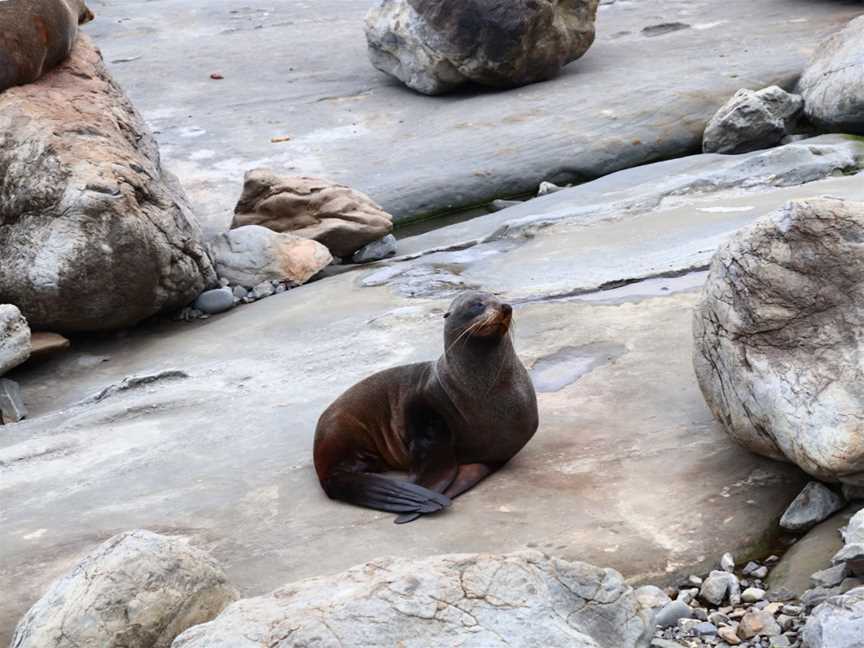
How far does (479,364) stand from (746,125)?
6.56 meters

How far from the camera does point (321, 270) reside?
397 inches

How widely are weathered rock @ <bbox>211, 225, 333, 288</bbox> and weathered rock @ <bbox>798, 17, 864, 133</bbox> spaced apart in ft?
14.8

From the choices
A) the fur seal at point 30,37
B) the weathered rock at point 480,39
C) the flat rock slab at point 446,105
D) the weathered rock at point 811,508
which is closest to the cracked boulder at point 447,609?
the weathered rock at point 811,508

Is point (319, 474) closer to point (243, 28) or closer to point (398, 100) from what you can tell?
point (398, 100)

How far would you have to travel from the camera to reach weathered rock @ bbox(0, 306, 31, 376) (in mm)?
8406

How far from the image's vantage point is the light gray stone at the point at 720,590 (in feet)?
15.0

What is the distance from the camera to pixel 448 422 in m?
5.78

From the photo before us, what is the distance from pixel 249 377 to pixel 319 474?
1.91 m

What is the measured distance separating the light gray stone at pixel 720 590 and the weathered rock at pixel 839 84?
766 centimetres

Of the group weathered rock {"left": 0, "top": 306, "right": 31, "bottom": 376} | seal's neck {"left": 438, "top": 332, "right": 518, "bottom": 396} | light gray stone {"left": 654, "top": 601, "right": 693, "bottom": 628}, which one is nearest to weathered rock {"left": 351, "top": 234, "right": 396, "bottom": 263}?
weathered rock {"left": 0, "top": 306, "right": 31, "bottom": 376}

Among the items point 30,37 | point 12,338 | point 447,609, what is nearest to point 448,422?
point 447,609

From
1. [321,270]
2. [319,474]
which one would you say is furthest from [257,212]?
[319,474]

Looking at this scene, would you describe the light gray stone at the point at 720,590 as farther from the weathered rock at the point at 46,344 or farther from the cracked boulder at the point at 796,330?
the weathered rock at the point at 46,344

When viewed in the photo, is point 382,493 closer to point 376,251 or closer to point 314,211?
point 376,251
